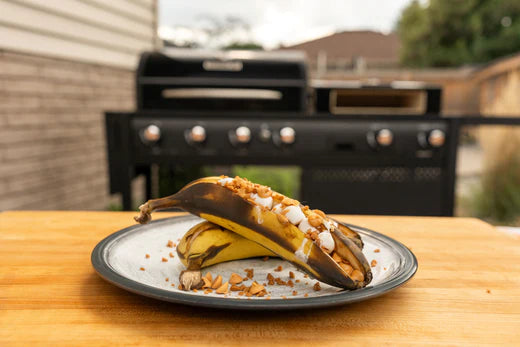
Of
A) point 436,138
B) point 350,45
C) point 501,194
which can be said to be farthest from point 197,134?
point 350,45

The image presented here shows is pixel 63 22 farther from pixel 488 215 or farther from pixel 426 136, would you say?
pixel 488 215

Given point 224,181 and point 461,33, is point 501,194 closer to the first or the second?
point 224,181

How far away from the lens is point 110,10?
3191 millimetres

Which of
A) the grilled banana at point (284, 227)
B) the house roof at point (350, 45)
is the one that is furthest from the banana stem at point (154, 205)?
the house roof at point (350, 45)

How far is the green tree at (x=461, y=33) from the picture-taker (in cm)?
1359

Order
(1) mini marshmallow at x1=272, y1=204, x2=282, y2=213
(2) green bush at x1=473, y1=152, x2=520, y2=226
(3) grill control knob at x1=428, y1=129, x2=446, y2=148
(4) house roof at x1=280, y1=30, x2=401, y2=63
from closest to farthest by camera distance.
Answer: (1) mini marshmallow at x1=272, y1=204, x2=282, y2=213, (3) grill control knob at x1=428, y1=129, x2=446, y2=148, (2) green bush at x1=473, y1=152, x2=520, y2=226, (4) house roof at x1=280, y1=30, x2=401, y2=63

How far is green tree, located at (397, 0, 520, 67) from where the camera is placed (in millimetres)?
13594

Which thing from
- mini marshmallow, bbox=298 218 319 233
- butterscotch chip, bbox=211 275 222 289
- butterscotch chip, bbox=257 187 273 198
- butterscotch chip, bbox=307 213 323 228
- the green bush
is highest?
butterscotch chip, bbox=257 187 273 198

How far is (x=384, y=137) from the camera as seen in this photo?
90.1 inches

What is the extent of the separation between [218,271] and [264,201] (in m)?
0.17

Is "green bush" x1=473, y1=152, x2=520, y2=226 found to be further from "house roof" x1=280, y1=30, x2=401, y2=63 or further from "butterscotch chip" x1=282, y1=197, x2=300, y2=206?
"house roof" x1=280, y1=30, x2=401, y2=63

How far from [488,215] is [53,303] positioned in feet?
13.6

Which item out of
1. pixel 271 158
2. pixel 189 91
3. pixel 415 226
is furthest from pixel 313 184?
pixel 415 226

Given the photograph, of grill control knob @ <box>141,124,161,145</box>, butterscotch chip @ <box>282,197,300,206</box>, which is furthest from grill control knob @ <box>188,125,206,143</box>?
butterscotch chip @ <box>282,197,300,206</box>
